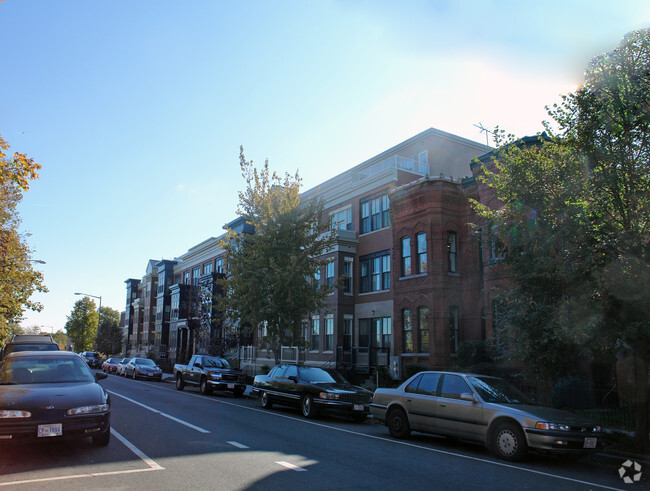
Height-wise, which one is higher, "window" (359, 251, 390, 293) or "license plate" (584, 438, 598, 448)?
"window" (359, 251, 390, 293)

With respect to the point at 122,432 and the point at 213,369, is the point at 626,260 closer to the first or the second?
the point at 122,432

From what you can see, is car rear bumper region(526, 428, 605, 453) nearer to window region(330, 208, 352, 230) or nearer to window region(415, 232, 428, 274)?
window region(415, 232, 428, 274)

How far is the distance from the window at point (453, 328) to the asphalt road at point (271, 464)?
12.7 metres

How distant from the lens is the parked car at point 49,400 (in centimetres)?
755

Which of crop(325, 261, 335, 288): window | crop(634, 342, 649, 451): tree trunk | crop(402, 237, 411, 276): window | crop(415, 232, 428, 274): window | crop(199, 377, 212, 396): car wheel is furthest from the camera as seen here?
crop(325, 261, 335, 288): window

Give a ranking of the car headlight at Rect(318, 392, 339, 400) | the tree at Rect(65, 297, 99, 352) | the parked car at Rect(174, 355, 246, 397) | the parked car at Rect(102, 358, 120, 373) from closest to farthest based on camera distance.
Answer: the car headlight at Rect(318, 392, 339, 400) < the parked car at Rect(174, 355, 246, 397) < the parked car at Rect(102, 358, 120, 373) < the tree at Rect(65, 297, 99, 352)

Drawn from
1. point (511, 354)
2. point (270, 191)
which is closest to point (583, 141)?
point (511, 354)

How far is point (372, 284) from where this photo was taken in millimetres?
29484

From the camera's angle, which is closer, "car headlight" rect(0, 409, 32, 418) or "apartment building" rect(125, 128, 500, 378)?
"car headlight" rect(0, 409, 32, 418)

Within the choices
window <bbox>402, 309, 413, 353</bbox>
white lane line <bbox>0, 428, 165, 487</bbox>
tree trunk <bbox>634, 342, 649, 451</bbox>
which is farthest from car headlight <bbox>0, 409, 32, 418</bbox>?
window <bbox>402, 309, 413, 353</bbox>

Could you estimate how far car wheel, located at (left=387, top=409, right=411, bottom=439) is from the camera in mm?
11367

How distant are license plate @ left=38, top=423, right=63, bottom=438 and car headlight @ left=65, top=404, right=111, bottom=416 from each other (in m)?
0.22

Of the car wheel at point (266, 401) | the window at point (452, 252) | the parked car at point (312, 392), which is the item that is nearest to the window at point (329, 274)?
the window at point (452, 252)

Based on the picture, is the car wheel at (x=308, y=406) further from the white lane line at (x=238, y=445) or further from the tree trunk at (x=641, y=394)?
the tree trunk at (x=641, y=394)
